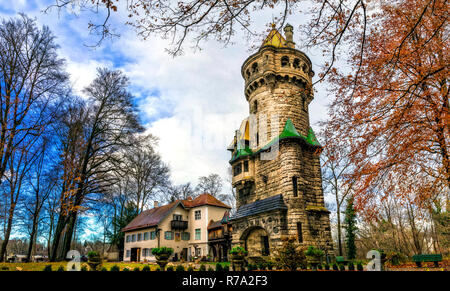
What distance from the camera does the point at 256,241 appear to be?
65.8 ft

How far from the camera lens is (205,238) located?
1251 inches

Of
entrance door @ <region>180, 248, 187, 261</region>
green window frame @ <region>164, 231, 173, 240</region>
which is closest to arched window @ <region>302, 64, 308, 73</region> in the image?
green window frame @ <region>164, 231, 173, 240</region>

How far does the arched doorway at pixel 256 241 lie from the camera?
763 inches

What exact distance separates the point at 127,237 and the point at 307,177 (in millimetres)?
26731

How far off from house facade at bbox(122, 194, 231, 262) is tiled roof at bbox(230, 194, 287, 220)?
12028mm

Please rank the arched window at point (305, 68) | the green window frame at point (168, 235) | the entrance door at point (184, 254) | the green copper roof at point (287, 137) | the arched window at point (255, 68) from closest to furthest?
the green copper roof at point (287, 137) → the arched window at point (305, 68) → the arched window at point (255, 68) → the green window frame at point (168, 235) → the entrance door at point (184, 254)

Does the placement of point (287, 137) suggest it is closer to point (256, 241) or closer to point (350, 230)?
point (256, 241)

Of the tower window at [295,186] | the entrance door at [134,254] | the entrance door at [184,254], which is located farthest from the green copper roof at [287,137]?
the entrance door at [134,254]

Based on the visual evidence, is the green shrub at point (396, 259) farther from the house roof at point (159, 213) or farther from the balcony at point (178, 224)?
the balcony at point (178, 224)

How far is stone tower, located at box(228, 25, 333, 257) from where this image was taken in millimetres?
17906

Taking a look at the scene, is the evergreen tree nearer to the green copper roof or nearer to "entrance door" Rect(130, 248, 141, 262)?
the green copper roof

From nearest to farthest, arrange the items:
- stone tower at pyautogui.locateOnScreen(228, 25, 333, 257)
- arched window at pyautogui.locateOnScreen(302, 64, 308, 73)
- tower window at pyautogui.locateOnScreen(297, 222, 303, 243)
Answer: tower window at pyautogui.locateOnScreen(297, 222, 303, 243) < stone tower at pyautogui.locateOnScreen(228, 25, 333, 257) < arched window at pyautogui.locateOnScreen(302, 64, 308, 73)

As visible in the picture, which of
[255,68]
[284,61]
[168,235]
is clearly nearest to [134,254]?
[168,235]
